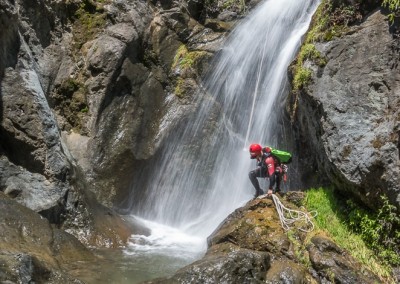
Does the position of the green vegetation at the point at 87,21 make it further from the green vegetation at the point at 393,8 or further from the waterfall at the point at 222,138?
the green vegetation at the point at 393,8

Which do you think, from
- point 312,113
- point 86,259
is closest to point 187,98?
point 312,113

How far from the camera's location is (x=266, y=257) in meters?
7.22

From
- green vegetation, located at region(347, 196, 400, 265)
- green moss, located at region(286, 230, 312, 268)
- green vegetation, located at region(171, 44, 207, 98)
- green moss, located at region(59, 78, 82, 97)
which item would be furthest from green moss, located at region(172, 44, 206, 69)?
green vegetation, located at region(347, 196, 400, 265)

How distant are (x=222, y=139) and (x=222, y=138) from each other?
32mm

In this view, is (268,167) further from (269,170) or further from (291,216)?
(291,216)

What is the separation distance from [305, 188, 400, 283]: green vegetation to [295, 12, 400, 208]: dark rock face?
281 mm

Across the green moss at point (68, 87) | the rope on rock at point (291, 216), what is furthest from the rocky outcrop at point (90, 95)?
the rope on rock at point (291, 216)

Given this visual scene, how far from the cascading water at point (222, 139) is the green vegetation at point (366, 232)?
3.24 m

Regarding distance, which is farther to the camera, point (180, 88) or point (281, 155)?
point (180, 88)

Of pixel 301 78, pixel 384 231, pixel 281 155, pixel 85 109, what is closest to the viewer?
pixel 384 231

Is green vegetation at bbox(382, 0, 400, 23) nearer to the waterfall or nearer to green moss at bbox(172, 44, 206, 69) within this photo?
the waterfall

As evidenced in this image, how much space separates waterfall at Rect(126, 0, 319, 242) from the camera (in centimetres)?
1216

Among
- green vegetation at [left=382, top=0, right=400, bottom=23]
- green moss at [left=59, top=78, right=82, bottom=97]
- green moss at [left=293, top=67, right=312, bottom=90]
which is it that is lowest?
green moss at [left=59, top=78, right=82, bottom=97]

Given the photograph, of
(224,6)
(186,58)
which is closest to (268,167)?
(186,58)
